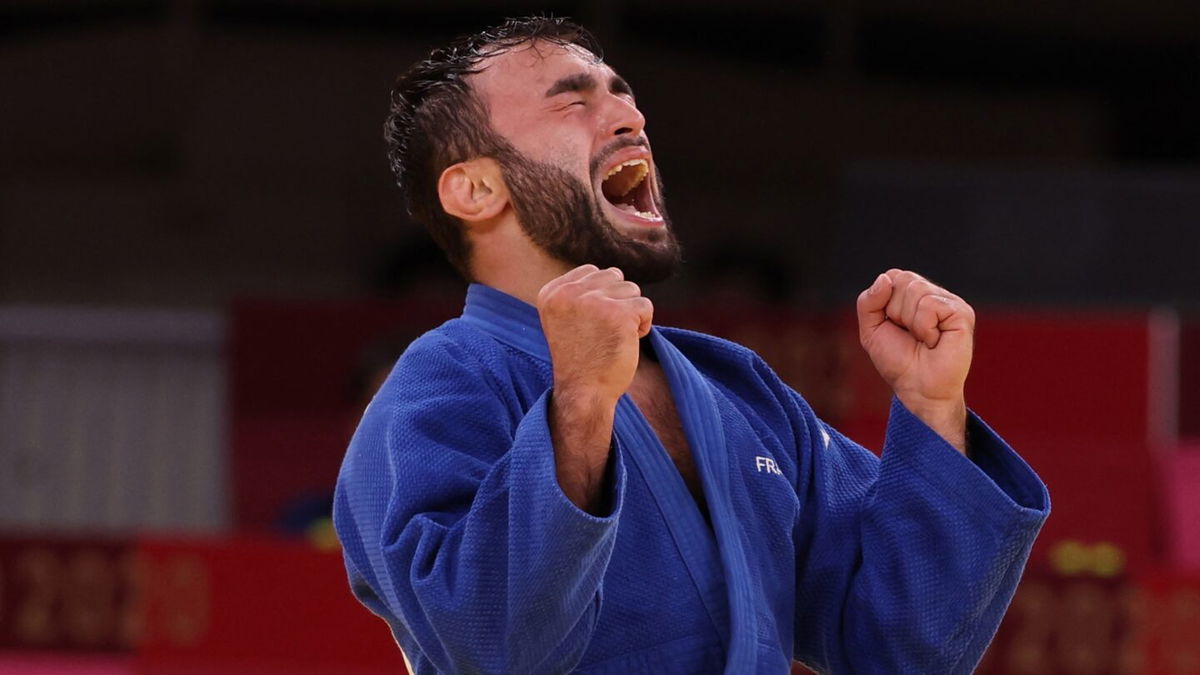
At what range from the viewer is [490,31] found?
181 cm

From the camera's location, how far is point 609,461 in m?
1.42

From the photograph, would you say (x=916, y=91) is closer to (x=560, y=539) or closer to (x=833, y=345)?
(x=833, y=345)

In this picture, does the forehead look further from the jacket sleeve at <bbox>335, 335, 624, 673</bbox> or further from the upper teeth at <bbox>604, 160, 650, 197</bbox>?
the jacket sleeve at <bbox>335, 335, 624, 673</bbox>

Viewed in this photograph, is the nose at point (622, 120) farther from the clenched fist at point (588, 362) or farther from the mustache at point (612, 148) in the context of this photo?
the clenched fist at point (588, 362)

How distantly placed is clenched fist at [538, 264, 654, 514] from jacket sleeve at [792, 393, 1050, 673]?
373mm

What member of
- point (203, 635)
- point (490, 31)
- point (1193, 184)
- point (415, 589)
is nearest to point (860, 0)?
point (1193, 184)

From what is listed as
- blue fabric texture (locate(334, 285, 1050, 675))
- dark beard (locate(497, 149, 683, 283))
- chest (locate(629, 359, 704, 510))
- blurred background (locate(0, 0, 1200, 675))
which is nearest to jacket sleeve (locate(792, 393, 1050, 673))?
blue fabric texture (locate(334, 285, 1050, 675))

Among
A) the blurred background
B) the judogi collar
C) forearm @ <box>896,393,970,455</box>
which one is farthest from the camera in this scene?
the blurred background

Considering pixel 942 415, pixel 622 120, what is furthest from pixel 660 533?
pixel 622 120

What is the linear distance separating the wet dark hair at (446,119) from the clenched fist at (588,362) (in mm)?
336

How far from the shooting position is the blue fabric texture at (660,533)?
1.38m

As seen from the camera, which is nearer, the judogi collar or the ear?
the judogi collar

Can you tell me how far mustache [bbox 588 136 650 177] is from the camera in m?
1.67

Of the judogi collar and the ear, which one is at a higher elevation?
the ear
